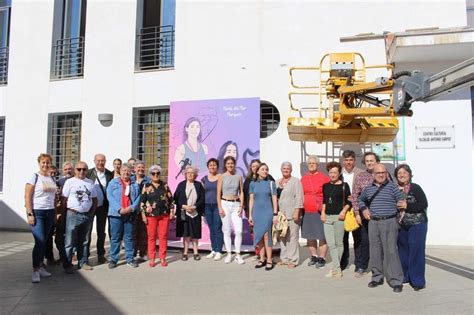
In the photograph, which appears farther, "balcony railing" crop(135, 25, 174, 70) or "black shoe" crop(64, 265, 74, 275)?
"balcony railing" crop(135, 25, 174, 70)

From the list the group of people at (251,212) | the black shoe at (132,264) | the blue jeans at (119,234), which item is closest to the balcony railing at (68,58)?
the group of people at (251,212)

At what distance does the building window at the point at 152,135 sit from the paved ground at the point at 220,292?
11.9 feet

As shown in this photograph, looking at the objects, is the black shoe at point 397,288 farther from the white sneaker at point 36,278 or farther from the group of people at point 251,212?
the white sneaker at point 36,278

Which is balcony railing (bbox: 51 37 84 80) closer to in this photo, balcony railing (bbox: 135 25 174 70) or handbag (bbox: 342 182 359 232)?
balcony railing (bbox: 135 25 174 70)

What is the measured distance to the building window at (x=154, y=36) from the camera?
966 centimetres

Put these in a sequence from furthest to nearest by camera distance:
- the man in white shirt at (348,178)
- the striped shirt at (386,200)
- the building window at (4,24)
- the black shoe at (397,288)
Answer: the building window at (4,24) < the man in white shirt at (348,178) < the striped shirt at (386,200) < the black shoe at (397,288)

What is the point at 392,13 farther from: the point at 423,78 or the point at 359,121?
the point at 423,78

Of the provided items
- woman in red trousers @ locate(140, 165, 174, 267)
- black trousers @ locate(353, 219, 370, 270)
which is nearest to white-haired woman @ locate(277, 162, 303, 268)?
black trousers @ locate(353, 219, 370, 270)

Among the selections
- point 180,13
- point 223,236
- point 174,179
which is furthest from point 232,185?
point 180,13

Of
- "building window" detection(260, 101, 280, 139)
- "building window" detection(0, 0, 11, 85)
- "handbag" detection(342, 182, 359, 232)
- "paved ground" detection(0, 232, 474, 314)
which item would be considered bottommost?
"paved ground" detection(0, 232, 474, 314)

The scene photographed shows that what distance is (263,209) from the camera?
246 inches

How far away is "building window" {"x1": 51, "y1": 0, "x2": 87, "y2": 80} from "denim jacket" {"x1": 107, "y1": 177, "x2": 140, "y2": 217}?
500 centimetres

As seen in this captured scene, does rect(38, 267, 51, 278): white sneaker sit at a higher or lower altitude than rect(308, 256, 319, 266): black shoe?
lower

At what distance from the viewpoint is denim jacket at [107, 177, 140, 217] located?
6.19m
